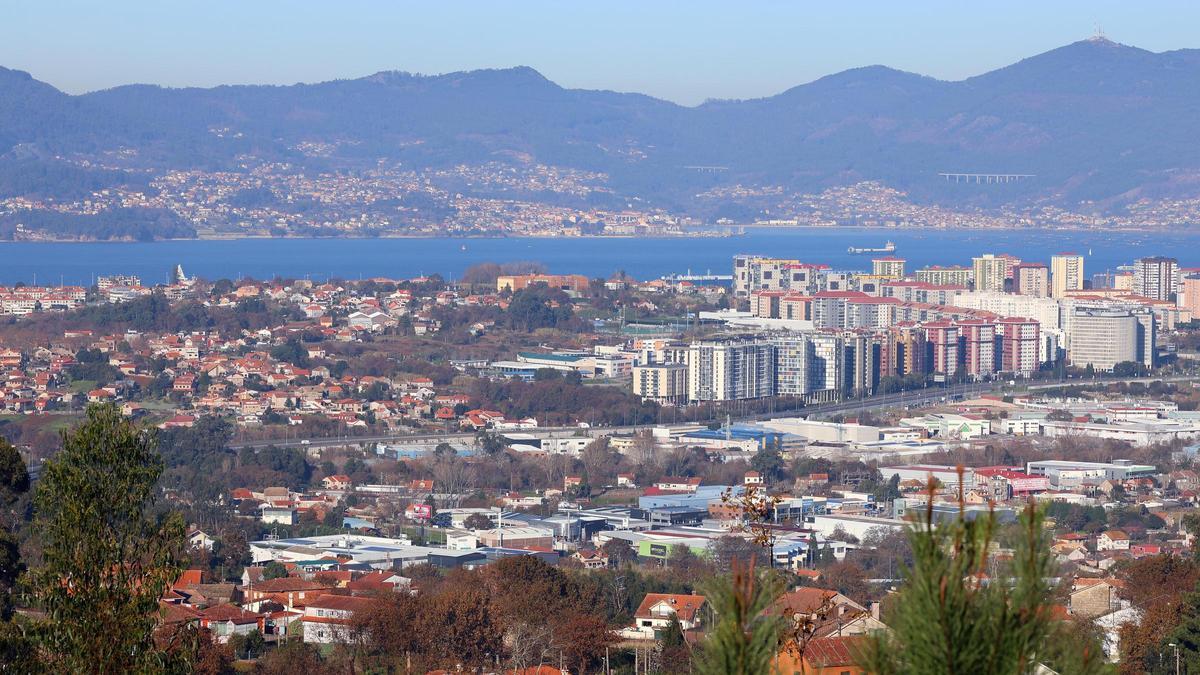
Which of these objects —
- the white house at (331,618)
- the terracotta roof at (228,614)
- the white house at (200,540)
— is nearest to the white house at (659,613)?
the white house at (331,618)

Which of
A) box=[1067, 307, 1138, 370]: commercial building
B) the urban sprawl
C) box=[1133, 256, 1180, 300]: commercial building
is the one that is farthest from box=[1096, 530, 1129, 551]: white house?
box=[1133, 256, 1180, 300]: commercial building

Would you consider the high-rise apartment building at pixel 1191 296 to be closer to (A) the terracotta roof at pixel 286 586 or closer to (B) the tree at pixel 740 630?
(A) the terracotta roof at pixel 286 586

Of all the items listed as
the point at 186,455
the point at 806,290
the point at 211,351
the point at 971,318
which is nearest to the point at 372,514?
the point at 186,455

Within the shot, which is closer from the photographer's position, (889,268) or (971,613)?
(971,613)

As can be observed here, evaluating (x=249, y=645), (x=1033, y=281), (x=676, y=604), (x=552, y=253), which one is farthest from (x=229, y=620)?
(x=552, y=253)

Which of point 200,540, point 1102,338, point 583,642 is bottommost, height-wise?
point 200,540

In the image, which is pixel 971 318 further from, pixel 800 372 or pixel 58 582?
pixel 58 582

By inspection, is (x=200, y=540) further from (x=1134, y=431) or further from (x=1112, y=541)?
(x=1134, y=431)
